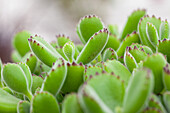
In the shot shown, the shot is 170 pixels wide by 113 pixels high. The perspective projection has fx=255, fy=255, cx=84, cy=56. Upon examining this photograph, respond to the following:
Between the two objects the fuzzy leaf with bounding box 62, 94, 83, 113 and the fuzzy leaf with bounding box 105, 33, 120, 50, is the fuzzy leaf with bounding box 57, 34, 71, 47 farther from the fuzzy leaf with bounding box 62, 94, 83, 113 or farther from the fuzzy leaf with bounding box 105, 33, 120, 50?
the fuzzy leaf with bounding box 62, 94, 83, 113

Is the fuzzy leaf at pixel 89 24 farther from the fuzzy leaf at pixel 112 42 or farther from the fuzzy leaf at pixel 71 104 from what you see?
the fuzzy leaf at pixel 71 104

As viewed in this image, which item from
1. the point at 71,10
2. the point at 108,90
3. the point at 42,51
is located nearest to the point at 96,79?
the point at 108,90

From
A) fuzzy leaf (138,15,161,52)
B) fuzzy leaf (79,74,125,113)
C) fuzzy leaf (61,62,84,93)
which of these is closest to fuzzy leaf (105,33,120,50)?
fuzzy leaf (138,15,161,52)

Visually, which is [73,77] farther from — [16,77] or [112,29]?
[112,29]

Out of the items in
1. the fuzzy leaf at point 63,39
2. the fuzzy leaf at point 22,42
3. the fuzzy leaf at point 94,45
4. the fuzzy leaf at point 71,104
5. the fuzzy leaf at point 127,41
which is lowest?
the fuzzy leaf at point 127,41

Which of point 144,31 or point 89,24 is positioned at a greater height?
point 89,24

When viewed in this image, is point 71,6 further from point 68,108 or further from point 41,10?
point 68,108

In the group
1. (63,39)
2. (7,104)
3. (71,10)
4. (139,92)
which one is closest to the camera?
(139,92)

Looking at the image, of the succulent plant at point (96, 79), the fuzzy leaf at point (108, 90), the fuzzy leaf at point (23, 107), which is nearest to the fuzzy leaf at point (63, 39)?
the succulent plant at point (96, 79)

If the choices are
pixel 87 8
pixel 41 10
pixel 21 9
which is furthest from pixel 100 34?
pixel 87 8
